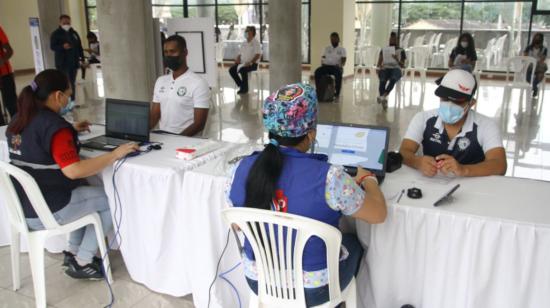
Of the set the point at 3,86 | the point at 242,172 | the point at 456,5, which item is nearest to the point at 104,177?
the point at 242,172

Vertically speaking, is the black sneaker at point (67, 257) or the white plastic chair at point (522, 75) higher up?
the white plastic chair at point (522, 75)

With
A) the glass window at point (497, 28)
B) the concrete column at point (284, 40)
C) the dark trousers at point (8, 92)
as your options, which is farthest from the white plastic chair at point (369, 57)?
the dark trousers at point (8, 92)

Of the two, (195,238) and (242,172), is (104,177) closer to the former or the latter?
(195,238)

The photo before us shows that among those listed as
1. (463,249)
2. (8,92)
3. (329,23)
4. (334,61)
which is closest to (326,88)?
(334,61)

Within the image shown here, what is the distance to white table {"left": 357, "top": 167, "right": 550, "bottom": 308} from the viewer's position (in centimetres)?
186

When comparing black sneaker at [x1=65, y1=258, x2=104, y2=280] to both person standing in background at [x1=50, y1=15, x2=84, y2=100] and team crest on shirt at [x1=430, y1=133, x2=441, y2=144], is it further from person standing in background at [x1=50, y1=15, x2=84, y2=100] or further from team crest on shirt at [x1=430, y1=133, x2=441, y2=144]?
→ person standing in background at [x1=50, y1=15, x2=84, y2=100]

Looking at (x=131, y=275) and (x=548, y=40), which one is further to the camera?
(x=548, y=40)

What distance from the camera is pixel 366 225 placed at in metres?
2.15

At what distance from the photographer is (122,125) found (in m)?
3.13

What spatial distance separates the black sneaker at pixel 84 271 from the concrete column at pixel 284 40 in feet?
16.5

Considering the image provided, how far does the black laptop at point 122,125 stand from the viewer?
2988mm

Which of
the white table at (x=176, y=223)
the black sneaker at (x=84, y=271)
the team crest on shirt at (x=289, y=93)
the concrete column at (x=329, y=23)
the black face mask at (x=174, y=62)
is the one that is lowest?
the black sneaker at (x=84, y=271)

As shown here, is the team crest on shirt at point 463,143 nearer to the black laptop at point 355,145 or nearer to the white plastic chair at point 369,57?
the black laptop at point 355,145

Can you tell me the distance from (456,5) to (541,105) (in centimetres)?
455
